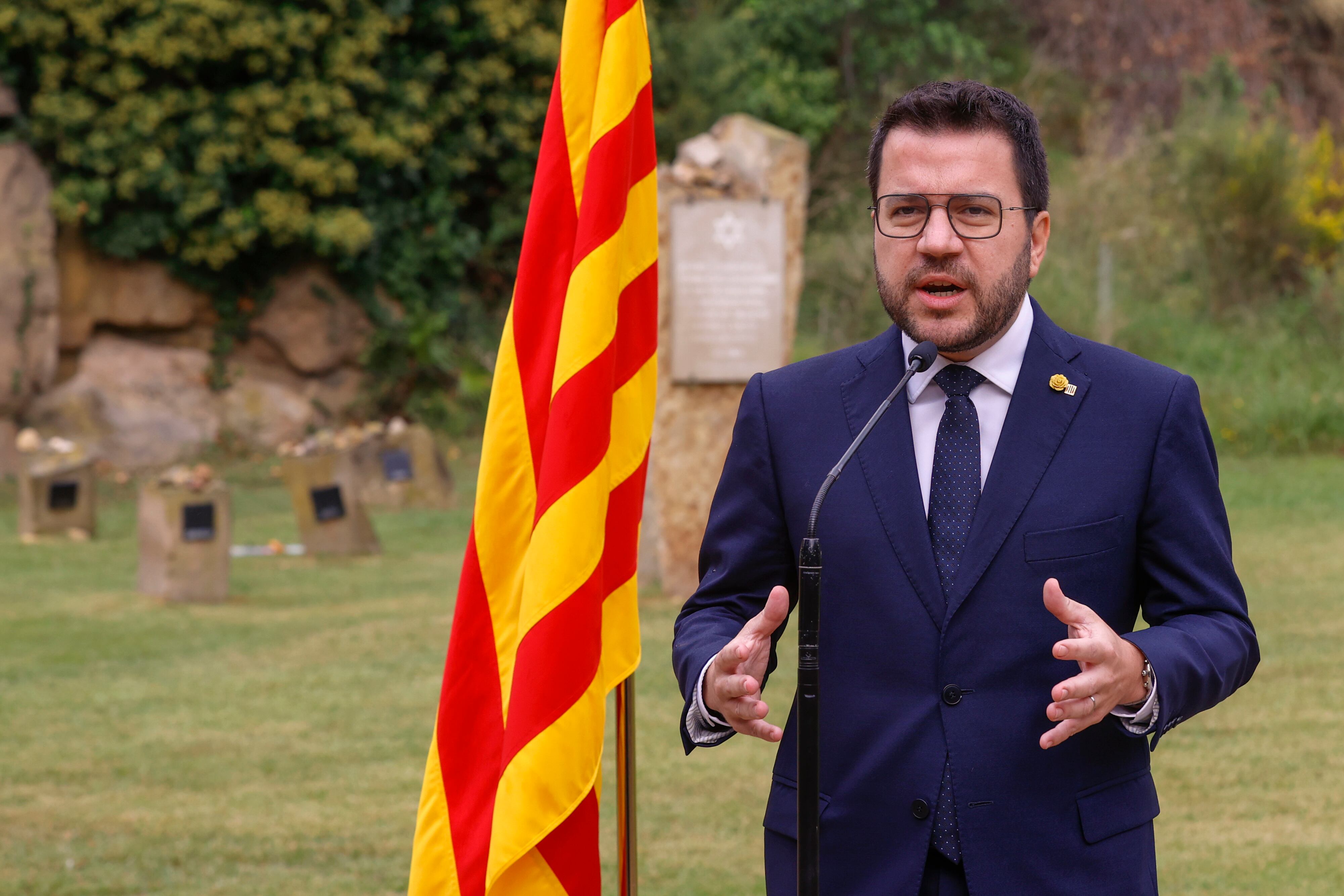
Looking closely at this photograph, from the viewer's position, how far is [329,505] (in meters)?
10.6

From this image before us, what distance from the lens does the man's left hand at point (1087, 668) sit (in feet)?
5.55

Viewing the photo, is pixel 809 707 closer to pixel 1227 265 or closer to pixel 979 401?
pixel 979 401

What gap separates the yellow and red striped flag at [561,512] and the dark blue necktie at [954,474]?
3.06ft

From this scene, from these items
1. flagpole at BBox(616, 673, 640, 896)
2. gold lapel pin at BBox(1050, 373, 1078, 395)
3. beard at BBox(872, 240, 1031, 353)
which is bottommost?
flagpole at BBox(616, 673, 640, 896)

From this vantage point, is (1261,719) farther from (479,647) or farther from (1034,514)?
(1034,514)

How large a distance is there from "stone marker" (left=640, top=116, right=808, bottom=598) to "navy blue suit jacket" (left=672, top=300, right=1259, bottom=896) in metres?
Answer: 6.66

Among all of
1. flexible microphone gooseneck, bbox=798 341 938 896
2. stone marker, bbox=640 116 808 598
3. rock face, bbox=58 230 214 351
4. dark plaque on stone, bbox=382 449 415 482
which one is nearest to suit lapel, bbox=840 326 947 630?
flexible microphone gooseneck, bbox=798 341 938 896

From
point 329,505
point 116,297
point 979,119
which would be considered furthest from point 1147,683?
point 116,297

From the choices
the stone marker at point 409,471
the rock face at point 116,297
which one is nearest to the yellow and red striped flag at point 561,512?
the stone marker at point 409,471

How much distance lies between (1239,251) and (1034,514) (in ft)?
55.4

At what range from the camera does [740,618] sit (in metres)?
2.13

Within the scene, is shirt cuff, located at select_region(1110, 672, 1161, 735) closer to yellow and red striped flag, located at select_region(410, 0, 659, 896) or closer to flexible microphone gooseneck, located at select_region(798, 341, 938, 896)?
flexible microphone gooseneck, located at select_region(798, 341, 938, 896)

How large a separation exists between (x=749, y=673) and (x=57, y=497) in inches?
418

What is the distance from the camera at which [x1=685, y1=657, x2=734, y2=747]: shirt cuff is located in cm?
197
